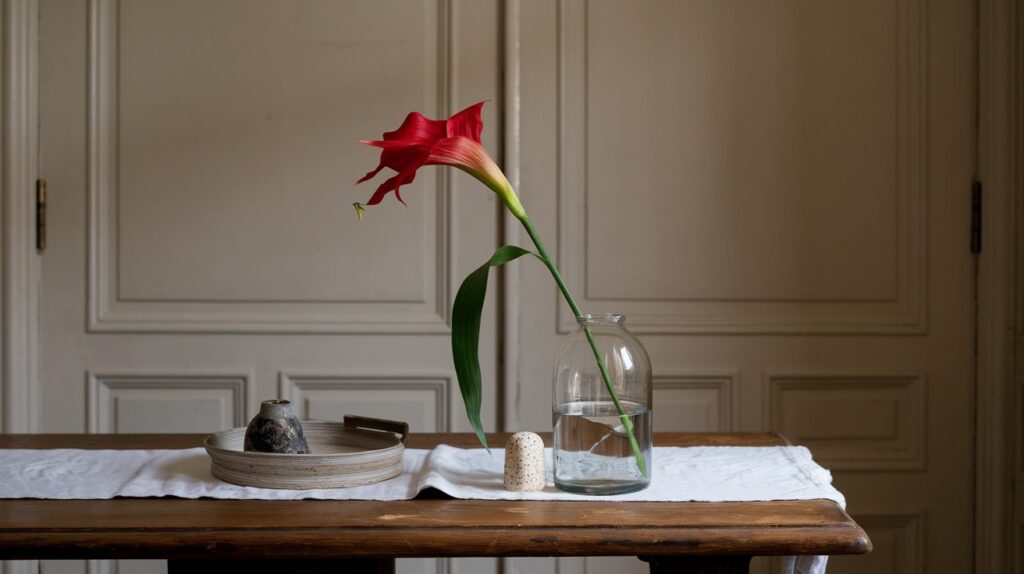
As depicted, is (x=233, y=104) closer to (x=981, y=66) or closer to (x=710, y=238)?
(x=710, y=238)

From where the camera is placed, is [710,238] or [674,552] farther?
[710,238]

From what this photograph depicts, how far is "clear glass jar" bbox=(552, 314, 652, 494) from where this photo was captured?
123cm

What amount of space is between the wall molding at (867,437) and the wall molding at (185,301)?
81 cm

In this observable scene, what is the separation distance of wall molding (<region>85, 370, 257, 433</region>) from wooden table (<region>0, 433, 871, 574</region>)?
1.06 meters

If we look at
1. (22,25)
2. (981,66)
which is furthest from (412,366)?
(981,66)

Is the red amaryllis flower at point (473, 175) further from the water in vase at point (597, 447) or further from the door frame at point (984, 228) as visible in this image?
the door frame at point (984, 228)

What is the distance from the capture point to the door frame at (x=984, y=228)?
7.22 feet

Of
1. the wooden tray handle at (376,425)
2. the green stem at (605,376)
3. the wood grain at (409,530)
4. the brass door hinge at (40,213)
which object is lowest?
the wood grain at (409,530)

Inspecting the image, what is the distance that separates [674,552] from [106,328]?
1.63 m

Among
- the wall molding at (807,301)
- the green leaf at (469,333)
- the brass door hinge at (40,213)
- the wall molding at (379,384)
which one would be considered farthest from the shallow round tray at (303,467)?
the brass door hinge at (40,213)

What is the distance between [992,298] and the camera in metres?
2.25

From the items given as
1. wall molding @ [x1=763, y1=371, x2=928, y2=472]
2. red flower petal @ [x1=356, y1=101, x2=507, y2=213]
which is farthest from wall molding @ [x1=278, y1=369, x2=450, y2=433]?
red flower petal @ [x1=356, y1=101, x2=507, y2=213]

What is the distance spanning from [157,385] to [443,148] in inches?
54.5

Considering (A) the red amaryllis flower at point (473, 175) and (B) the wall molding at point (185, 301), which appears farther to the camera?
(B) the wall molding at point (185, 301)
